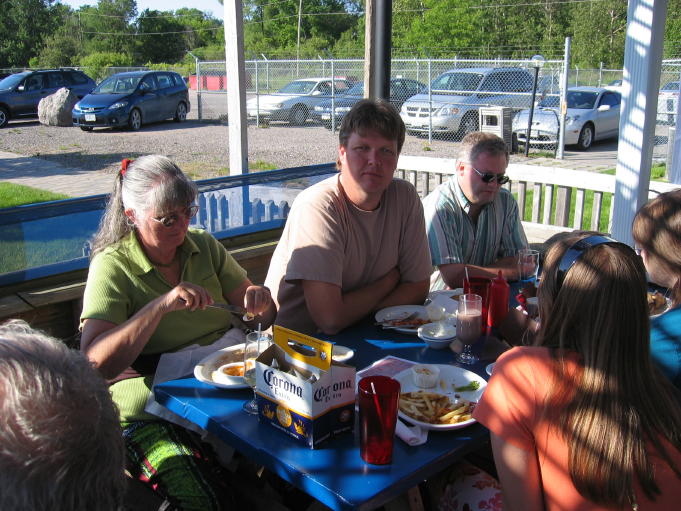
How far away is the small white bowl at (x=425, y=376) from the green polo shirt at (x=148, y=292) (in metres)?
0.93

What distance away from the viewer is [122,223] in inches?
98.2

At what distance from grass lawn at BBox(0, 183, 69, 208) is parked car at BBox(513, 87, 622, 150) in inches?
383

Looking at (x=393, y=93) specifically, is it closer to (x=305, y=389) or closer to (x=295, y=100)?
(x=295, y=100)

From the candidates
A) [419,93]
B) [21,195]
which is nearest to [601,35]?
[419,93]

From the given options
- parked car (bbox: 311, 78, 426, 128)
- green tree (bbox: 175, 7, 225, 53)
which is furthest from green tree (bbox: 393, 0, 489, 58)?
green tree (bbox: 175, 7, 225, 53)

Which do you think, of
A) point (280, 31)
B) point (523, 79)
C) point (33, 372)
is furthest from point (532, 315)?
point (280, 31)

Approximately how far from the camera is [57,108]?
1839cm

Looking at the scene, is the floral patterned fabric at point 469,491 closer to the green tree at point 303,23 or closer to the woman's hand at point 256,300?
the woman's hand at point 256,300

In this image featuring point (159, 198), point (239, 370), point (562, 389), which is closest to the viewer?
point (562, 389)

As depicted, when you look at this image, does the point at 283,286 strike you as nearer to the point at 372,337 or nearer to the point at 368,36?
the point at 372,337

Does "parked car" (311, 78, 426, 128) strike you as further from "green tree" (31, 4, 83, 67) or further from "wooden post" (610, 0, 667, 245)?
"green tree" (31, 4, 83, 67)

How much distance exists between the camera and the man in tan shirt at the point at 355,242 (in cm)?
254

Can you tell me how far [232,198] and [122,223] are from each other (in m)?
1.65

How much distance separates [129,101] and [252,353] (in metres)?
16.6
